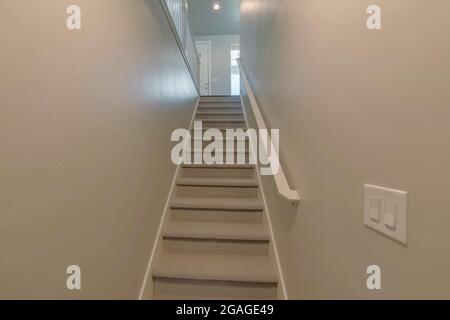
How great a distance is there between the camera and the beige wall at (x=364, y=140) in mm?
489

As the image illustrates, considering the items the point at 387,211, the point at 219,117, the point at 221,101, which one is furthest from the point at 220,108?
the point at 387,211

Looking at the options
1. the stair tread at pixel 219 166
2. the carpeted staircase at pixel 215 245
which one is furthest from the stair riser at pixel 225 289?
the stair tread at pixel 219 166

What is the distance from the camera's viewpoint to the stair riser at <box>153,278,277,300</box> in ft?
5.09

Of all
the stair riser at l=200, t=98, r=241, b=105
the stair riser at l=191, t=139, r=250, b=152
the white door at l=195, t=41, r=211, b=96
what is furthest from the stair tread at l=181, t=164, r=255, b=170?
the white door at l=195, t=41, r=211, b=96

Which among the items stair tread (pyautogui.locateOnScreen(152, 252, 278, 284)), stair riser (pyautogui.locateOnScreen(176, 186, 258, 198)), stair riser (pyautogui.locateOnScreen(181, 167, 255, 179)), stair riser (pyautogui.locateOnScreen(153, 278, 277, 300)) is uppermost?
stair riser (pyautogui.locateOnScreen(181, 167, 255, 179))

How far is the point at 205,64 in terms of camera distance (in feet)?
23.5

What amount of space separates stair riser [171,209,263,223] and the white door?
18.2 ft

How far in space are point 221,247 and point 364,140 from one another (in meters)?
1.37

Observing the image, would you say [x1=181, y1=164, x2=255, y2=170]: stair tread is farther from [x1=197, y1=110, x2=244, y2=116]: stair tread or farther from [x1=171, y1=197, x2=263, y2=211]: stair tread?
[x1=197, y1=110, x2=244, y2=116]: stair tread

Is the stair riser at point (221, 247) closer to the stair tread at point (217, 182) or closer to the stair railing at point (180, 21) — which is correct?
the stair tread at point (217, 182)

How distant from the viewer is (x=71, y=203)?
854 millimetres

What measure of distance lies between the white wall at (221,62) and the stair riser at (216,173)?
4943 millimetres
